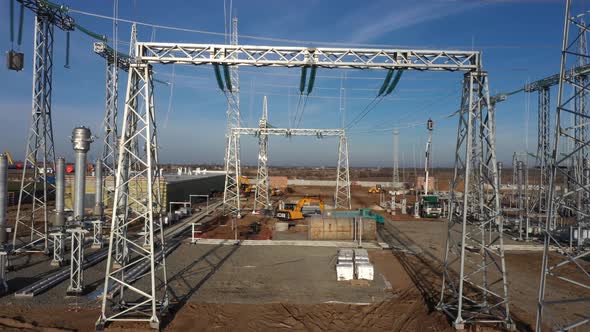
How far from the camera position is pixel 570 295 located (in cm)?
1266

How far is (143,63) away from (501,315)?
10.9m

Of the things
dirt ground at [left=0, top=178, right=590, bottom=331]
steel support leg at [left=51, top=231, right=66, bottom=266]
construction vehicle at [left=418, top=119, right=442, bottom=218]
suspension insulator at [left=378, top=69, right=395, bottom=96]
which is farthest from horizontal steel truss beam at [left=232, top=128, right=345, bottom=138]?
suspension insulator at [left=378, top=69, right=395, bottom=96]

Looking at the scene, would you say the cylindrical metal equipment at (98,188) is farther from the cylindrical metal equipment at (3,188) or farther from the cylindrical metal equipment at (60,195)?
the cylindrical metal equipment at (3,188)

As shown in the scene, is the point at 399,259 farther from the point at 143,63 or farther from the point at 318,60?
the point at 143,63

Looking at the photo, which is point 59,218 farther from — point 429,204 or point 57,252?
point 429,204

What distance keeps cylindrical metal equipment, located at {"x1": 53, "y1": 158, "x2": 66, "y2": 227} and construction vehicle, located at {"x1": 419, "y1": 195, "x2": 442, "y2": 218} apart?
26.9 meters

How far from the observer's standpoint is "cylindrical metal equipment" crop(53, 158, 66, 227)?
44.3ft

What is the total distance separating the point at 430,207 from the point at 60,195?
27.6 m

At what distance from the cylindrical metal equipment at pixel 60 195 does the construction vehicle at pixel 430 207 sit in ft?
88.3

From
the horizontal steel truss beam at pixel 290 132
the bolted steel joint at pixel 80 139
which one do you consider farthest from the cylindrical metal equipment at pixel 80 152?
the horizontal steel truss beam at pixel 290 132

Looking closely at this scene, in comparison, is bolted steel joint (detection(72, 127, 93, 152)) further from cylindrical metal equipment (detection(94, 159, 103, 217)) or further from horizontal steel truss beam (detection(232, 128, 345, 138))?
horizontal steel truss beam (detection(232, 128, 345, 138))

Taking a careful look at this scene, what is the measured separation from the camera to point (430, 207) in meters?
33.2

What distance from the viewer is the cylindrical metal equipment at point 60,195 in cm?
1349

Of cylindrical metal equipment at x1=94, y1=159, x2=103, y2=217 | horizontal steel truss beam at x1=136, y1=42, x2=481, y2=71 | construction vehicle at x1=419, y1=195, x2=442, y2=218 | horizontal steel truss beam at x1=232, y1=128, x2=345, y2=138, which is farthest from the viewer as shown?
construction vehicle at x1=419, y1=195, x2=442, y2=218
